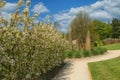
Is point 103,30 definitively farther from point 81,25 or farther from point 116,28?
point 81,25

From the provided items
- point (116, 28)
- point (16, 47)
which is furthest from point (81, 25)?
point (16, 47)

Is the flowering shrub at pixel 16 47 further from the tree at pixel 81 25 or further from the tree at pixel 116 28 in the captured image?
the tree at pixel 116 28

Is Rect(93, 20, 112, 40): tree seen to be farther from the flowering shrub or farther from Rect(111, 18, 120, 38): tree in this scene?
the flowering shrub

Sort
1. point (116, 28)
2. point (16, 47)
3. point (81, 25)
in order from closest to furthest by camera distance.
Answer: point (16, 47) < point (81, 25) < point (116, 28)

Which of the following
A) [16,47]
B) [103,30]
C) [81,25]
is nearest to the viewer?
[16,47]

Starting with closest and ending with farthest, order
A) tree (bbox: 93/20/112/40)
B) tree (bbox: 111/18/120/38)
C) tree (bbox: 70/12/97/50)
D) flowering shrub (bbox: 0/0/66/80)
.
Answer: flowering shrub (bbox: 0/0/66/80)
tree (bbox: 70/12/97/50)
tree (bbox: 111/18/120/38)
tree (bbox: 93/20/112/40)

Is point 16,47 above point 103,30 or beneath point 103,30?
beneath

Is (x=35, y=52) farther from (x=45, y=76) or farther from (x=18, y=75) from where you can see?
(x=45, y=76)

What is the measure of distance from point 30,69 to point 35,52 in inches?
33.3

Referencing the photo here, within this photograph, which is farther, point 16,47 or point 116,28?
point 116,28

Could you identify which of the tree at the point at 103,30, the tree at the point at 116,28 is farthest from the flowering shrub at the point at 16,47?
the tree at the point at 103,30

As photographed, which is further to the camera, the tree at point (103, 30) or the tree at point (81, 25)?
the tree at point (103, 30)

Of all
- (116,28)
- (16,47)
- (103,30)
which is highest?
(116,28)

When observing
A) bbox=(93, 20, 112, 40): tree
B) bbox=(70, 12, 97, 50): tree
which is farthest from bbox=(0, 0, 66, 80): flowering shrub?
bbox=(93, 20, 112, 40): tree
